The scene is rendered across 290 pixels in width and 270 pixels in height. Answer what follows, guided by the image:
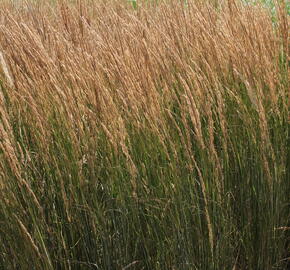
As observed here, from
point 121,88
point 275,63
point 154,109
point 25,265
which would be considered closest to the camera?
point 25,265

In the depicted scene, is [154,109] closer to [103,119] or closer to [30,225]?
[103,119]

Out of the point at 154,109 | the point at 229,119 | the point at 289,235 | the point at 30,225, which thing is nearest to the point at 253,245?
the point at 289,235

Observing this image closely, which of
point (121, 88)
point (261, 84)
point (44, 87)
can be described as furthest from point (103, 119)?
point (261, 84)

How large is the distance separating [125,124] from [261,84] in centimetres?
68

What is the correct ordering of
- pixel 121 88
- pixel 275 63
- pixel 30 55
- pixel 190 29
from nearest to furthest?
pixel 121 88 → pixel 30 55 → pixel 275 63 → pixel 190 29

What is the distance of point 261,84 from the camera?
2.57 metres

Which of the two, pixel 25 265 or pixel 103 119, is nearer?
pixel 25 265

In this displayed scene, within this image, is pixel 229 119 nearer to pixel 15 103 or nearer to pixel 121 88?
pixel 121 88

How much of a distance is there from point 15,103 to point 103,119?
59 centimetres

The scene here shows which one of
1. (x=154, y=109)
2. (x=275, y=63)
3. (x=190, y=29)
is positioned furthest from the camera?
(x=190, y=29)

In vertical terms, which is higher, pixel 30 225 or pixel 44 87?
pixel 44 87

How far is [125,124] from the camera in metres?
2.38

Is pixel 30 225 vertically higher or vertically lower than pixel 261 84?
lower

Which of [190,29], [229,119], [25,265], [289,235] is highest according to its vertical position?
[190,29]
